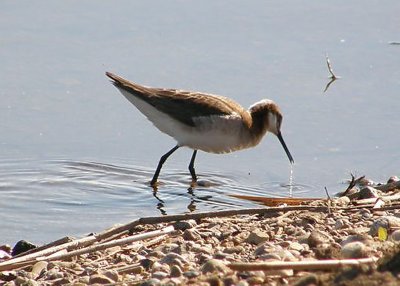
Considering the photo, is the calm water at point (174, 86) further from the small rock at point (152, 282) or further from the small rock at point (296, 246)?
the small rock at point (152, 282)

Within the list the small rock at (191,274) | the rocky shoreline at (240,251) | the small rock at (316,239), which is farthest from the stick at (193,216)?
the small rock at (191,274)

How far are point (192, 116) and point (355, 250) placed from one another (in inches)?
207

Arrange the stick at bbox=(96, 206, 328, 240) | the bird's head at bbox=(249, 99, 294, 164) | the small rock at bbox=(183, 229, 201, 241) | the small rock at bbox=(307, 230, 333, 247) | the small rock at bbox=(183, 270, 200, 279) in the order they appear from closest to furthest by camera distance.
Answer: the small rock at bbox=(183, 270, 200, 279) → the small rock at bbox=(307, 230, 333, 247) → the small rock at bbox=(183, 229, 201, 241) → the stick at bbox=(96, 206, 328, 240) → the bird's head at bbox=(249, 99, 294, 164)

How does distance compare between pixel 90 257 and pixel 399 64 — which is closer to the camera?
pixel 90 257

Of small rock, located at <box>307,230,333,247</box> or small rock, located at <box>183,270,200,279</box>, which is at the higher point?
small rock, located at <box>307,230,333,247</box>

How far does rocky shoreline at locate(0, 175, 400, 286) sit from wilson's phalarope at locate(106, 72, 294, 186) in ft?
9.02

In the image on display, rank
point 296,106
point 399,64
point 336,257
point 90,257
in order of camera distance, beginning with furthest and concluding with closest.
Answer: point 399,64
point 296,106
point 90,257
point 336,257

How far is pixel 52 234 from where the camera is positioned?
9258 millimetres

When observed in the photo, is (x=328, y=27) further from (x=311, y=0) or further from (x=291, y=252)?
(x=291, y=252)

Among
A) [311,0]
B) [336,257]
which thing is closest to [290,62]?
[311,0]

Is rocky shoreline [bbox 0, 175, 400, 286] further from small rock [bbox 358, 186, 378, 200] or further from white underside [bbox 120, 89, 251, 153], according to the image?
white underside [bbox 120, 89, 251, 153]

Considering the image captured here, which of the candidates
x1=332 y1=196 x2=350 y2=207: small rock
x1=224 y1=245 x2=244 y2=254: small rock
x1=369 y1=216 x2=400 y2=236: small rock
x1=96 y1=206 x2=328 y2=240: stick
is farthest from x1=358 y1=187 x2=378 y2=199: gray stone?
x1=224 y1=245 x2=244 y2=254: small rock

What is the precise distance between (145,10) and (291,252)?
8.39 metres

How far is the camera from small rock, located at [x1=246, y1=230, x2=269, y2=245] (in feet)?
23.4
